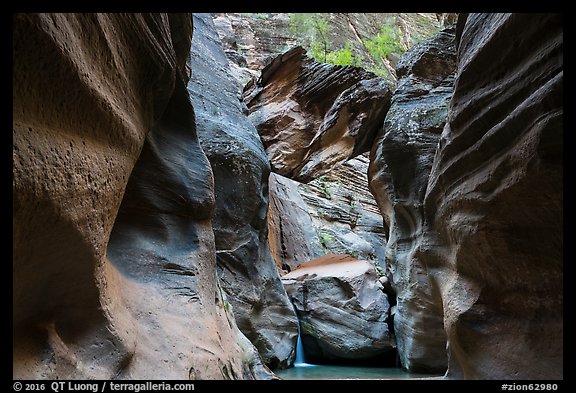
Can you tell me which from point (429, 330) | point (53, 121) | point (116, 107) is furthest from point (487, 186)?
point (429, 330)

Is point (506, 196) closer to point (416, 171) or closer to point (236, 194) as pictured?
point (416, 171)

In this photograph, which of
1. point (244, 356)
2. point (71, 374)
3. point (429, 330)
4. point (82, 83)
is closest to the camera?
→ point (82, 83)

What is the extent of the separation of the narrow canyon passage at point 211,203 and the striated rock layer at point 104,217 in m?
0.01

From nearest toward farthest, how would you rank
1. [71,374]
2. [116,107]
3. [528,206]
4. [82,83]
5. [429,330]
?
[82,83]
[71,374]
[116,107]
[528,206]
[429,330]

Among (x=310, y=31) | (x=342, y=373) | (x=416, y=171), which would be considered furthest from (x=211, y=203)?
(x=310, y=31)

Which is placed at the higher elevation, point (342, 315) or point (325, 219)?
point (325, 219)

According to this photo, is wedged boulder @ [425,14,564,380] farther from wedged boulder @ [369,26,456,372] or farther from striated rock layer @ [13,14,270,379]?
wedged boulder @ [369,26,456,372]

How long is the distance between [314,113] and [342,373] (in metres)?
6.68

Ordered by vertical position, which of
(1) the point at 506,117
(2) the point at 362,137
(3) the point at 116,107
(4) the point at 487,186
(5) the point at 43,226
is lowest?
(5) the point at 43,226

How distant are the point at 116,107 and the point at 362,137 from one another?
357 inches

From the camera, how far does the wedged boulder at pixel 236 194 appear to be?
335 inches

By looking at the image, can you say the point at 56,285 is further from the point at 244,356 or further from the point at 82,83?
the point at 244,356

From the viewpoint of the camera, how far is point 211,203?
502cm

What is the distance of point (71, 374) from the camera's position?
254 cm
